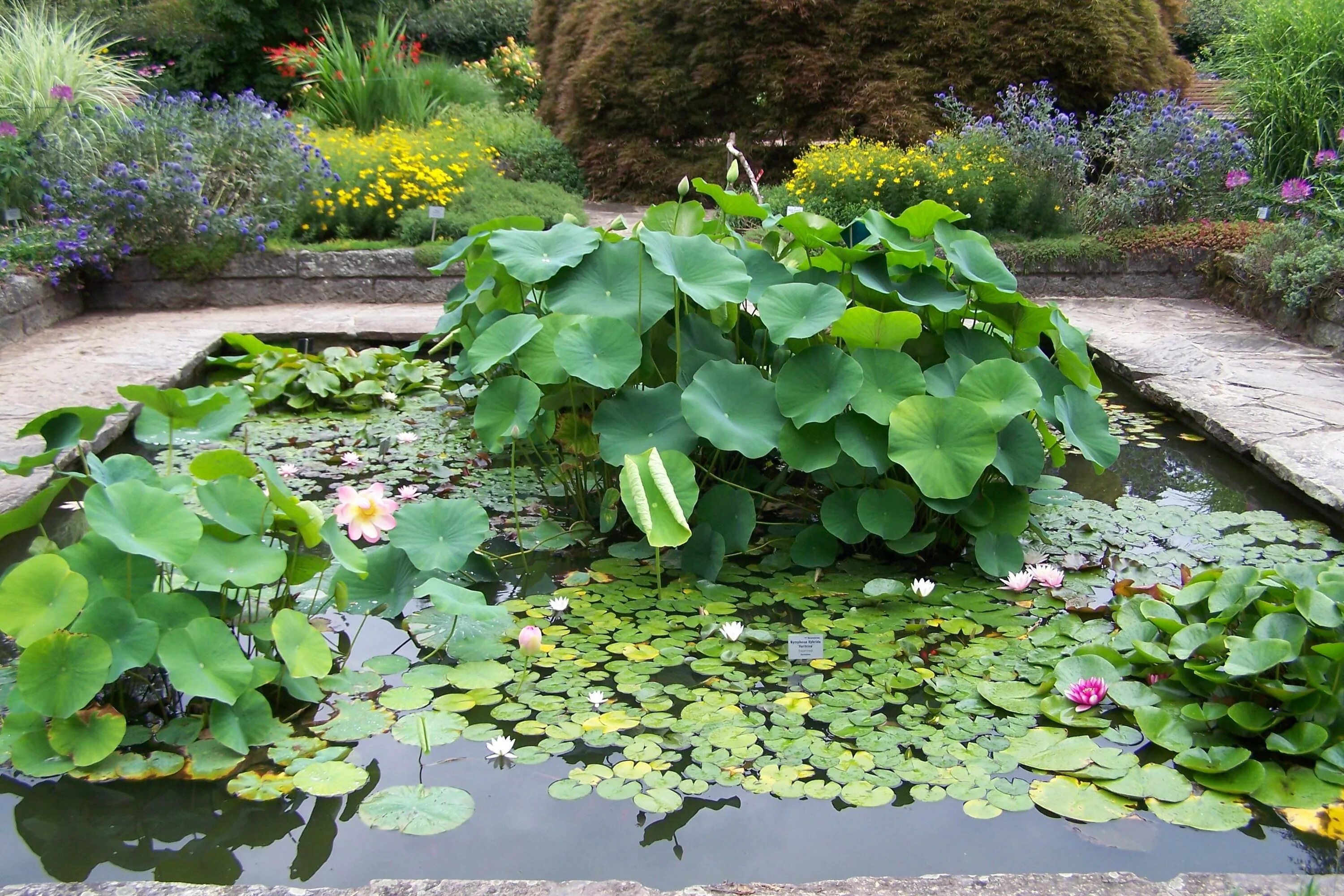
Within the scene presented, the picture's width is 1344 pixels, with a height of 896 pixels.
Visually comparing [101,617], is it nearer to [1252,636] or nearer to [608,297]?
[608,297]

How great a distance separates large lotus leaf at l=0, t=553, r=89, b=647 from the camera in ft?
5.47

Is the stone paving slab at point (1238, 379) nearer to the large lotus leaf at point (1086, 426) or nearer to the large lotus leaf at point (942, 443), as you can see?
the large lotus leaf at point (1086, 426)

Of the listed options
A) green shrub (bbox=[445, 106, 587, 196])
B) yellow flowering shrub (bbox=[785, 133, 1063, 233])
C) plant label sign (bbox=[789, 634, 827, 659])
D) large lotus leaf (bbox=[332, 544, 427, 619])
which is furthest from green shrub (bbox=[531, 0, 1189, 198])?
large lotus leaf (bbox=[332, 544, 427, 619])

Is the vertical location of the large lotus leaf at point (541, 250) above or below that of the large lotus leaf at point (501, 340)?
above

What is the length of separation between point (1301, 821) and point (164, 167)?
20.1ft

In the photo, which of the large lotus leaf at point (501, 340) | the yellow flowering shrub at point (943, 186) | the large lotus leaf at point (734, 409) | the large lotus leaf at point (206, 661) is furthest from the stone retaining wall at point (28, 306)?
the yellow flowering shrub at point (943, 186)

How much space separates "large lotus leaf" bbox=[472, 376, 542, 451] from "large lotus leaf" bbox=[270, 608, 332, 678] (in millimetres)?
944

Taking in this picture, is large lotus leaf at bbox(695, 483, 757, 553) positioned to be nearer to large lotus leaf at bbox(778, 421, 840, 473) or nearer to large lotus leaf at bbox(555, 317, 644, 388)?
large lotus leaf at bbox(778, 421, 840, 473)

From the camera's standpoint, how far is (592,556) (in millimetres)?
2859

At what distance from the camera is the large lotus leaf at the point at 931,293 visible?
2.61 metres

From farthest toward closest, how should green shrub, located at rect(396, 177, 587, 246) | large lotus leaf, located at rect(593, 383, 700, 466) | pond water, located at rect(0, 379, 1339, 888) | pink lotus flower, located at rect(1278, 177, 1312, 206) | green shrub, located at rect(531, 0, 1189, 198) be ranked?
1. green shrub, located at rect(531, 0, 1189, 198)
2. green shrub, located at rect(396, 177, 587, 246)
3. pink lotus flower, located at rect(1278, 177, 1312, 206)
4. large lotus leaf, located at rect(593, 383, 700, 466)
5. pond water, located at rect(0, 379, 1339, 888)

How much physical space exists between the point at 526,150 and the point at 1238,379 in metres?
6.93

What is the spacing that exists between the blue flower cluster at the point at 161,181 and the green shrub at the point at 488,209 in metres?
0.69

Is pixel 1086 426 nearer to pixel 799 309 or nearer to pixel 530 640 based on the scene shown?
pixel 799 309
